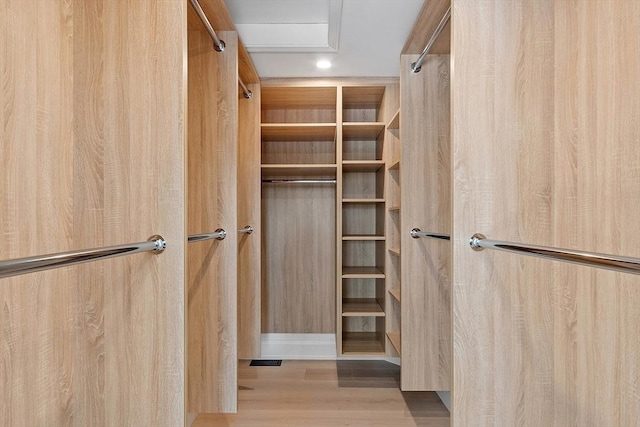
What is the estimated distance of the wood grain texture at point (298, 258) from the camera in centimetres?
343

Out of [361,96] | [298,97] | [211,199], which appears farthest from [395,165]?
[211,199]

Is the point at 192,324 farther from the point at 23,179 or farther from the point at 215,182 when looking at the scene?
the point at 23,179

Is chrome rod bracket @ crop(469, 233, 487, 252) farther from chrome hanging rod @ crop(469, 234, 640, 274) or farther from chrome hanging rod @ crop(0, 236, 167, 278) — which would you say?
chrome hanging rod @ crop(0, 236, 167, 278)

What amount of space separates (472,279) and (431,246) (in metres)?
1.01

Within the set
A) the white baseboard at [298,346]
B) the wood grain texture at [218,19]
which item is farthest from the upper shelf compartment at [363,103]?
the white baseboard at [298,346]

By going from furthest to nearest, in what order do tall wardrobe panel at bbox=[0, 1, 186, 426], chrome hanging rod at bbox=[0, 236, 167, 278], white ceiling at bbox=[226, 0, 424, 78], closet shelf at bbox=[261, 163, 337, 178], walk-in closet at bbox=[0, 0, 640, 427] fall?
closet shelf at bbox=[261, 163, 337, 178]
white ceiling at bbox=[226, 0, 424, 78]
tall wardrobe panel at bbox=[0, 1, 186, 426]
walk-in closet at bbox=[0, 0, 640, 427]
chrome hanging rod at bbox=[0, 236, 167, 278]

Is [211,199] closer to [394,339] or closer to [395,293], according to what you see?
[395,293]

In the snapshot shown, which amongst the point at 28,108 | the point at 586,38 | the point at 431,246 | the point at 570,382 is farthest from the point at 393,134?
the point at 28,108

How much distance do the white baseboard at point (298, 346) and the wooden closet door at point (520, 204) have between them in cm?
199

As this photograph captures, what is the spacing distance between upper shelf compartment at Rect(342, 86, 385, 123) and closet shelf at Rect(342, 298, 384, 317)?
1395 millimetres

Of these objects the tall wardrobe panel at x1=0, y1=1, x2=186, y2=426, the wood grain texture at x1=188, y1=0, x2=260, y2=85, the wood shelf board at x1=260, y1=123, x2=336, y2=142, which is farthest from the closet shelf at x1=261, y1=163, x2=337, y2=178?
the tall wardrobe panel at x1=0, y1=1, x2=186, y2=426

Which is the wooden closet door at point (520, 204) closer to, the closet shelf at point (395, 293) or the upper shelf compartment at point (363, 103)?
the closet shelf at point (395, 293)

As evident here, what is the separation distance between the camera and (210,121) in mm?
2137

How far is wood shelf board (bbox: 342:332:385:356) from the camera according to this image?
2865mm
